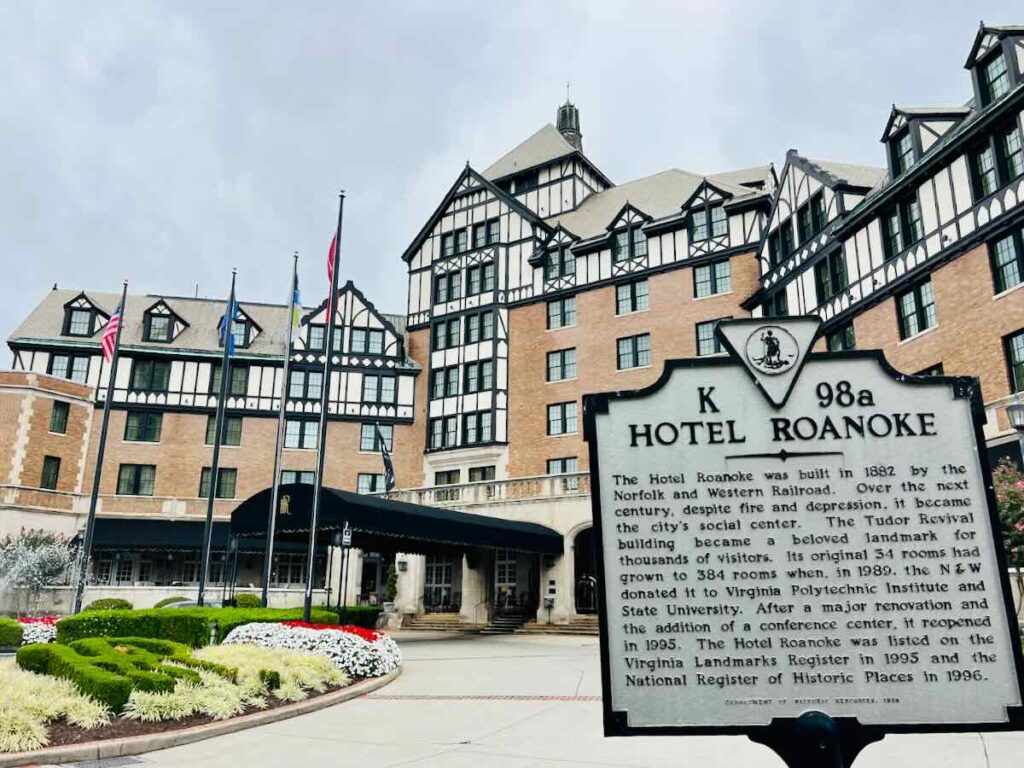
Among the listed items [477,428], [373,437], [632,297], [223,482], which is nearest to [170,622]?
[477,428]

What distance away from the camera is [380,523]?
23.2 m

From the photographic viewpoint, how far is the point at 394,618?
3475 centimetres

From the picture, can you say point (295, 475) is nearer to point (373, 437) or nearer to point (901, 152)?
point (373, 437)

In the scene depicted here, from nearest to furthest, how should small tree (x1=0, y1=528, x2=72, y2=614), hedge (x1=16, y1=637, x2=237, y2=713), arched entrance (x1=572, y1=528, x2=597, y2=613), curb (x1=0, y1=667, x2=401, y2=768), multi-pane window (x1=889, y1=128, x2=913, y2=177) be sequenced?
curb (x1=0, y1=667, x2=401, y2=768)
hedge (x1=16, y1=637, x2=237, y2=713)
multi-pane window (x1=889, y1=128, x2=913, y2=177)
small tree (x1=0, y1=528, x2=72, y2=614)
arched entrance (x1=572, y1=528, x2=597, y2=613)

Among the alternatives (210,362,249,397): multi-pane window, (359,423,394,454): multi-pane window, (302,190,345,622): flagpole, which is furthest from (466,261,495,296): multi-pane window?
(302,190,345,622): flagpole

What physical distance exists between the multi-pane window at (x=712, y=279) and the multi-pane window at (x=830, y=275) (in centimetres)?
603

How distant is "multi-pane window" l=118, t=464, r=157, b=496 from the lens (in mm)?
40656

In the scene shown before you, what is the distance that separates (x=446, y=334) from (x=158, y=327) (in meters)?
16.6

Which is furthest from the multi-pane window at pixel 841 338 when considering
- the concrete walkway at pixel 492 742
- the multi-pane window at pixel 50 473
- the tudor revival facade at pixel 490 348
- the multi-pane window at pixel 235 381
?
the multi-pane window at pixel 50 473

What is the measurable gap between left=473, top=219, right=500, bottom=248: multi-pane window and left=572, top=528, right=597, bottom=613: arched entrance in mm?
17629

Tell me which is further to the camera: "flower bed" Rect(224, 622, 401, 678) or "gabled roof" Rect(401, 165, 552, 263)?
"gabled roof" Rect(401, 165, 552, 263)

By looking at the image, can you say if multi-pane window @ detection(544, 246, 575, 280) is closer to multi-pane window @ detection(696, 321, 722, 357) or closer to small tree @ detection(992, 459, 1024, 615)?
multi-pane window @ detection(696, 321, 722, 357)

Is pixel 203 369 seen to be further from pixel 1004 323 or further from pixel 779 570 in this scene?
pixel 779 570

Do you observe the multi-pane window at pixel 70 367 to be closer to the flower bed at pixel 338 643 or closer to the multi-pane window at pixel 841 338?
the flower bed at pixel 338 643
